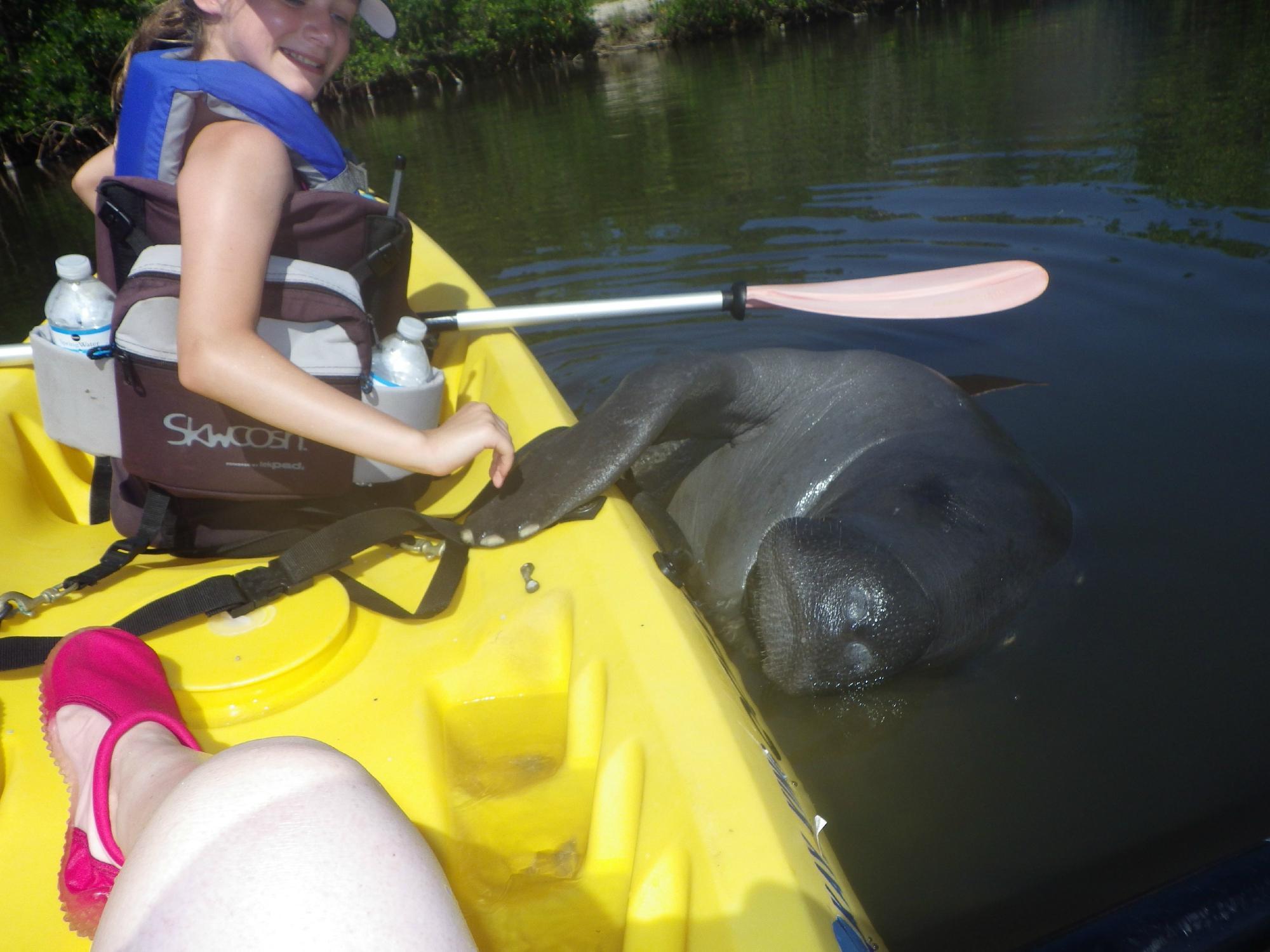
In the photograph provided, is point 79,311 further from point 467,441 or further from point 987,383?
point 987,383

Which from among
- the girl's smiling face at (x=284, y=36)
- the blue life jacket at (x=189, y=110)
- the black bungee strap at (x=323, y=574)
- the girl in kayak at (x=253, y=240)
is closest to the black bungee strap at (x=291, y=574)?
the black bungee strap at (x=323, y=574)

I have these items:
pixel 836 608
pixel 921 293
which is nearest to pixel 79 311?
pixel 836 608

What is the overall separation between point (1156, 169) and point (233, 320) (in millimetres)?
8021

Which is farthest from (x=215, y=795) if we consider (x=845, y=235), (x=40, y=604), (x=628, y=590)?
(x=845, y=235)

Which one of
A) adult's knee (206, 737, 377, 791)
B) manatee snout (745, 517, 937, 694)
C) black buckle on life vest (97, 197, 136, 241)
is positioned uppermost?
black buckle on life vest (97, 197, 136, 241)

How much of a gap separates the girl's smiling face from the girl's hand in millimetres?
948

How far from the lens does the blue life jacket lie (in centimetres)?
228

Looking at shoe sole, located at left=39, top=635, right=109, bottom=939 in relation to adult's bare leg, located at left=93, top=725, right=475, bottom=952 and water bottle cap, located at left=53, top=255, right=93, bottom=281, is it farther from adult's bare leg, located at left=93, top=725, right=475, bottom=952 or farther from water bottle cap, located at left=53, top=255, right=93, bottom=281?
water bottle cap, located at left=53, top=255, right=93, bottom=281

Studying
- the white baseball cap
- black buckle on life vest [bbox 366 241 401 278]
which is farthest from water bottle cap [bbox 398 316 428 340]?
the white baseball cap

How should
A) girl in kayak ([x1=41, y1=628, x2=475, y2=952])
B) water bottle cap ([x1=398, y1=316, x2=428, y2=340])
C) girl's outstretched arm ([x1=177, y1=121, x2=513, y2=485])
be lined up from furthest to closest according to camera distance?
water bottle cap ([x1=398, y1=316, x2=428, y2=340]) < girl's outstretched arm ([x1=177, y1=121, x2=513, y2=485]) < girl in kayak ([x1=41, y1=628, x2=475, y2=952])

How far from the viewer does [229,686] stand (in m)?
2.04

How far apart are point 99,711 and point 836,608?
69.4 inches

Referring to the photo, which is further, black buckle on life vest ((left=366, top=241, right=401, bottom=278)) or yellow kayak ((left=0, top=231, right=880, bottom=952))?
black buckle on life vest ((left=366, top=241, right=401, bottom=278))

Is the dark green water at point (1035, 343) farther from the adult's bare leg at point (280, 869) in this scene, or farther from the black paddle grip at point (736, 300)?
the adult's bare leg at point (280, 869)
